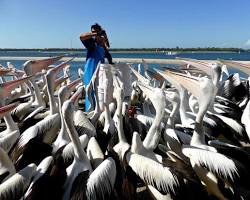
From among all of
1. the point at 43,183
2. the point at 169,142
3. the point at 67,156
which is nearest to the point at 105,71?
the point at 169,142

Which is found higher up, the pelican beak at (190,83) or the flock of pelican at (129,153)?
the pelican beak at (190,83)

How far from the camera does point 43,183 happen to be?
2611 millimetres

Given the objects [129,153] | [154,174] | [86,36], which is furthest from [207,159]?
[86,36]

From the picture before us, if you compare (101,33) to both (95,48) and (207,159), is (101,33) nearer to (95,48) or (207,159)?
(95,48)

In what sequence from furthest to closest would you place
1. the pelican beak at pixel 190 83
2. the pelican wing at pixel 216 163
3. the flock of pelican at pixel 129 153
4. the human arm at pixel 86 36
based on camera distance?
the human arm at pixel 86 36 → the pelican beak at pixel 190 83 → the pelican wing at pixel 216 163 → the flock of pelican at pixel 129 153

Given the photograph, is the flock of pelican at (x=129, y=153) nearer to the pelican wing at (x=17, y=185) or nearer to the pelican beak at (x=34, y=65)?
the pelican wing at (x=17, y=185)

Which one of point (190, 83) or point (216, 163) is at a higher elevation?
point (190, 83)

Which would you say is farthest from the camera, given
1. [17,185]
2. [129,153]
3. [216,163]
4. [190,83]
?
[190,83]

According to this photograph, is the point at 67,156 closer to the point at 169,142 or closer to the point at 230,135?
the point at 169,142

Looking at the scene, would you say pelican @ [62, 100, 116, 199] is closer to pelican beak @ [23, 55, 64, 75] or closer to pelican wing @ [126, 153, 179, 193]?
pelican wing @ [126, 153, 179, 193]

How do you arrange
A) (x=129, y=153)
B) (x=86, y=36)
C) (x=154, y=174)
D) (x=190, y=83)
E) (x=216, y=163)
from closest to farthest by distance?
(x=154, y=174), (x=216, y=163), (x=129, y=153), (x=190, y=83), (x=86, y=36)

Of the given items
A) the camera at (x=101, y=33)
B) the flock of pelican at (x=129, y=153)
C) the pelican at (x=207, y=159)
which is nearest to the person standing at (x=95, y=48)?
the camera at (x=101, y=33)

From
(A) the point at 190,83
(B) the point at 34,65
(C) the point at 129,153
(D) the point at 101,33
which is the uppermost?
→ (D) the point at 101,33

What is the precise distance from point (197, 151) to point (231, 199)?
0.44 m
